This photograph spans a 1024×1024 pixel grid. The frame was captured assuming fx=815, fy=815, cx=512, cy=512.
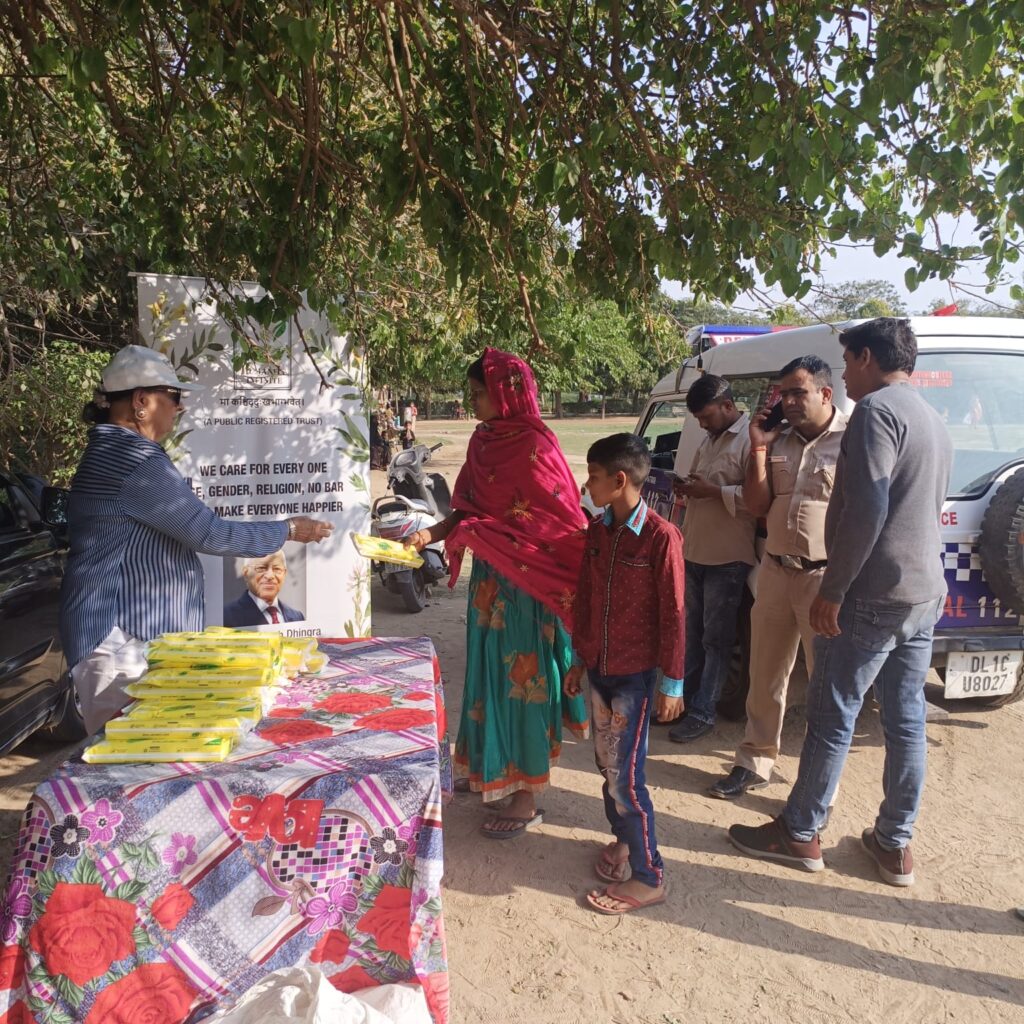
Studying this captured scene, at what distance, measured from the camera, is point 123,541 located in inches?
94.4

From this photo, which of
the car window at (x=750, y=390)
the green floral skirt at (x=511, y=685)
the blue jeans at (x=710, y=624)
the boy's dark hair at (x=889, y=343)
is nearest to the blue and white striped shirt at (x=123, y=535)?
the green floral skirt at (x=511, y=685)

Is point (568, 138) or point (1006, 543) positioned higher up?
point (568, 138)

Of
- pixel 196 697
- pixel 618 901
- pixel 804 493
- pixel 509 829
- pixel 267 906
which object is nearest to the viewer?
pixel 267 906

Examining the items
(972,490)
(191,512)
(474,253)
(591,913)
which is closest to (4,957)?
(191,512)

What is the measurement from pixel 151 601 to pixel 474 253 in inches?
67.7

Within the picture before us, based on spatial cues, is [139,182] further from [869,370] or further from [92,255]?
[869,370]

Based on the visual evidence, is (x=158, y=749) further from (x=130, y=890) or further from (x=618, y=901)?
(x=618, y=901)

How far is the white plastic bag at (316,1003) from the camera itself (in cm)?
175

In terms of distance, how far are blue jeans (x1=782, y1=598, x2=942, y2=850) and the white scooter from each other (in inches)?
150

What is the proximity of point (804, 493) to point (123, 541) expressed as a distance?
2.74 metres

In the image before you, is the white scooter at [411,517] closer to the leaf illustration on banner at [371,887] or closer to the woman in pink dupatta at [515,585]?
the woman in pink dupatta at [515,585]

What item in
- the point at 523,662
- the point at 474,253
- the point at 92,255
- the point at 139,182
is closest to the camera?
the point at 474,253

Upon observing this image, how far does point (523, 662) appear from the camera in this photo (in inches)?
132

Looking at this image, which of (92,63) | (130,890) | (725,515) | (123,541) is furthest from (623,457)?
(92,63)
